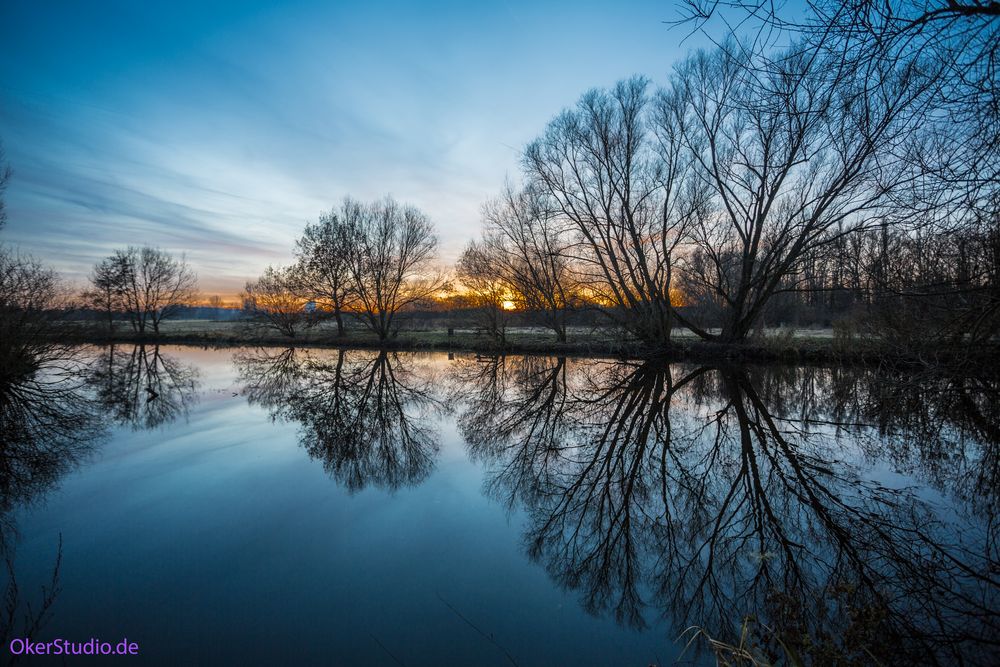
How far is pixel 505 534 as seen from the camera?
366 cm

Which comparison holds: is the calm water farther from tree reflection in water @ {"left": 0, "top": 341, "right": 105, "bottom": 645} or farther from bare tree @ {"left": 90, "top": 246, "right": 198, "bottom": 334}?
bare tree @ {"left": 90, "top": 246, "right": 198, "bottom": 334}

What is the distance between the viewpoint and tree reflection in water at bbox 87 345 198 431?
8.16m

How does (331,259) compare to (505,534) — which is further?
(331,259)

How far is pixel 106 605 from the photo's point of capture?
2.58 m

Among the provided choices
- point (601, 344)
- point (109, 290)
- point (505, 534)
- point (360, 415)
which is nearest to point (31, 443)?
point (360, 415)

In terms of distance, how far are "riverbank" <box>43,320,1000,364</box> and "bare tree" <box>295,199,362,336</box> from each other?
3.39m

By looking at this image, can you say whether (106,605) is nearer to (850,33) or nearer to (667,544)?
(667,544)

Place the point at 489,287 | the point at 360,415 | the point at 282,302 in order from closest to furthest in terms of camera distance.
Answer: the point at 360,415 < the point at 489,287 < the point at 282,302

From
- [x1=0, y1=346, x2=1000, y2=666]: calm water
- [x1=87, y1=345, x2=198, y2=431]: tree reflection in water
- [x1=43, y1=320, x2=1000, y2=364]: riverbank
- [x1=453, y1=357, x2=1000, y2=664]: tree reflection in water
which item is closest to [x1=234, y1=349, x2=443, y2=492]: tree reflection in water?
[x1=0, y1=346, x2=1000, y2=666]: calm water

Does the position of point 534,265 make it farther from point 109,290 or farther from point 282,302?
point 109,290

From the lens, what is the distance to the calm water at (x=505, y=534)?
92.4 inches

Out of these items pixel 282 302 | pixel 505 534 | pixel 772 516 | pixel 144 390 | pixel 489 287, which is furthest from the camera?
pixel 282 302

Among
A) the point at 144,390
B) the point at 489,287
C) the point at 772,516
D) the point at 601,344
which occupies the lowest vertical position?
the point at 144,390

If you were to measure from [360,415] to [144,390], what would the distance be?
24.5 ft
